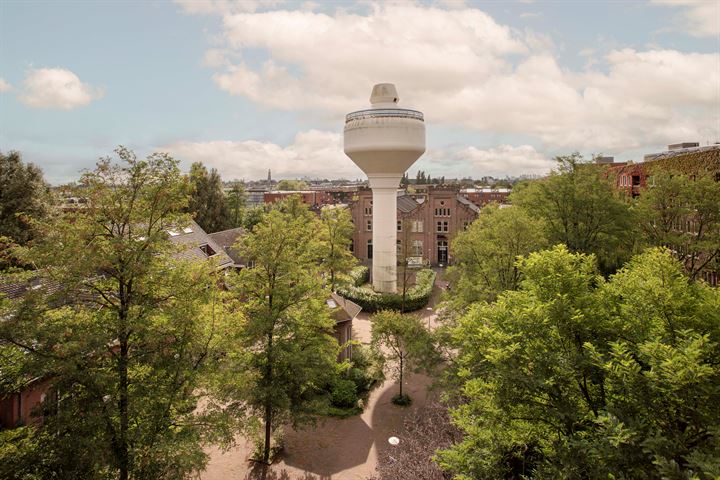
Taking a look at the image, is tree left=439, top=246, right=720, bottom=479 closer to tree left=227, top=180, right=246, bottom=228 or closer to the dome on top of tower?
the dome on top of tower

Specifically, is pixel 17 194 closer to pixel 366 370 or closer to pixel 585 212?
pixel 366 370

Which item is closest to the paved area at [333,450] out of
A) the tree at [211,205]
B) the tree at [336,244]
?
the tree at [336,244]

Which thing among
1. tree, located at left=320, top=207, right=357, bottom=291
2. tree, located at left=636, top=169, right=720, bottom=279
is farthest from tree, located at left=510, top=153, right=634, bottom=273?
tree, located at left=320, top=207, right=357, bottom=291

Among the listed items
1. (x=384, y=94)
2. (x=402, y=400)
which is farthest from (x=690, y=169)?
(x=402, y=400)

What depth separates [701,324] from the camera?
8695 mm

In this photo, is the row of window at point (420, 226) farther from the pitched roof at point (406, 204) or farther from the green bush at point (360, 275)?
the green bush at point (360, 275)

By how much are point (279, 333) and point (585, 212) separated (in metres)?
18.8

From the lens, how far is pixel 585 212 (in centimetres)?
2467

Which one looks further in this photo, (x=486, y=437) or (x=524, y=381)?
(x=486, y=437)

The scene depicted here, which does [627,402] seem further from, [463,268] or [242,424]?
[463,268]

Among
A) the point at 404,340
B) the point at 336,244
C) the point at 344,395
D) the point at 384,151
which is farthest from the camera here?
the point at 384,151

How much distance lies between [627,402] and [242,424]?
10090 mm

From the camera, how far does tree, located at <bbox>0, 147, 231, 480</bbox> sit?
928 centimetres

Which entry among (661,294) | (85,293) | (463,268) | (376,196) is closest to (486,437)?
(661,294)
